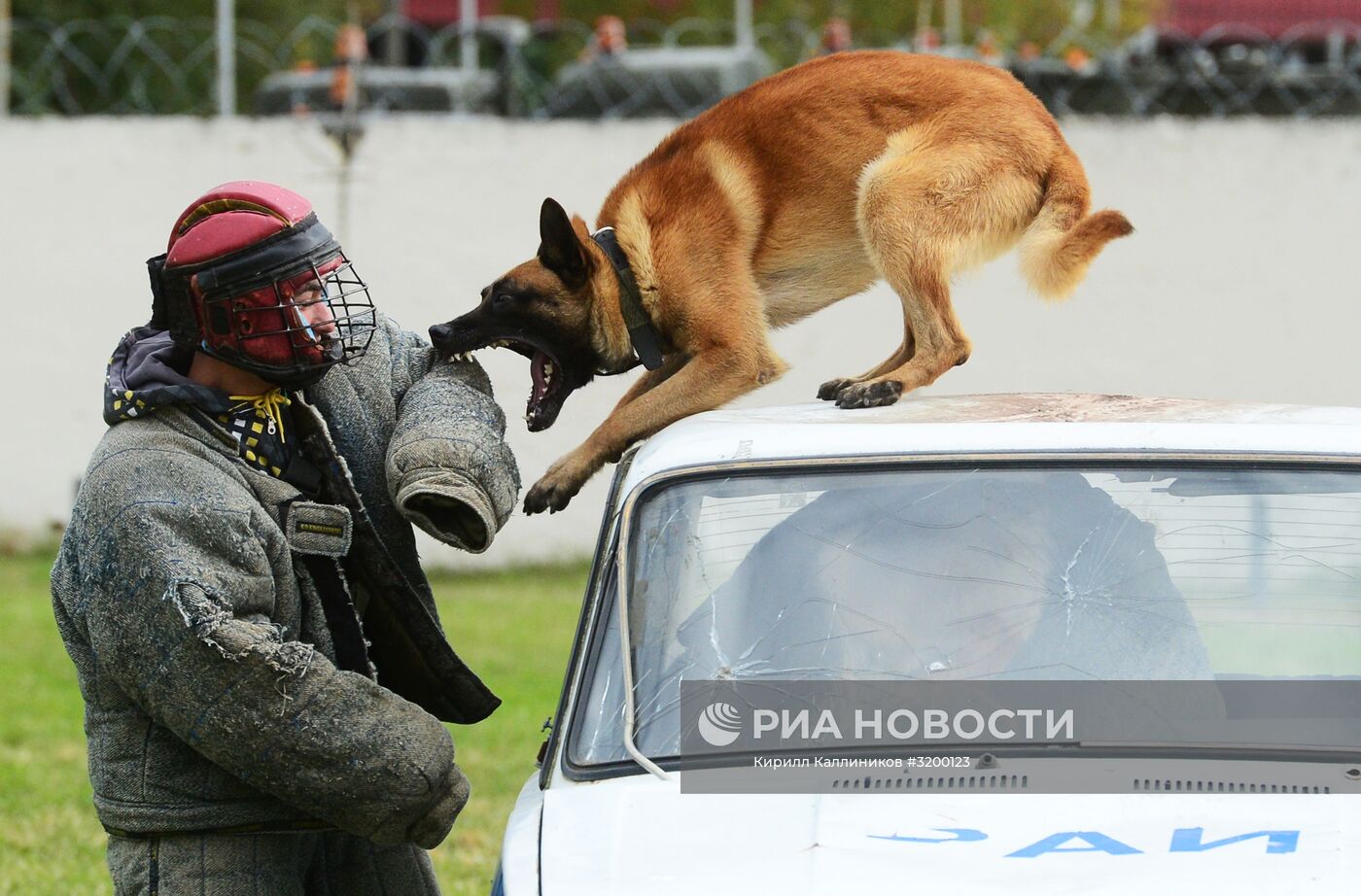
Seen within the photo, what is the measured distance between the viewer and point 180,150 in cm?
1156

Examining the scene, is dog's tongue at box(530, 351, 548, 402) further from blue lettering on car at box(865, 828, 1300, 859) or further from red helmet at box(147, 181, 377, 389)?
blue lettering on car at box(865, 828, 1300, 859)

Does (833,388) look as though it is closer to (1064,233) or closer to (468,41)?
(1064,233)

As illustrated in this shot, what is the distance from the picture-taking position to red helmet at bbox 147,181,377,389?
3105mm

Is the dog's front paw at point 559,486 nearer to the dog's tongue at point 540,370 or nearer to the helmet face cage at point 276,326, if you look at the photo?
the dog's tongue at point 540,370

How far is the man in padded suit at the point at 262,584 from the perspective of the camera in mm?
Result: 2893

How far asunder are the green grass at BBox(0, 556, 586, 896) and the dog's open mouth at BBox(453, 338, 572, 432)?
5.89ft

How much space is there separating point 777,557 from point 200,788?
1101 millimetres

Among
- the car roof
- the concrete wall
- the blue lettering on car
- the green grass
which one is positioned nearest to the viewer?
the blue lettering on car

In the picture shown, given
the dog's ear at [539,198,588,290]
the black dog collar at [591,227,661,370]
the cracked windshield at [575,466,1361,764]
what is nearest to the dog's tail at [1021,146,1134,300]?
the black dog collar at [591,227,661,370]

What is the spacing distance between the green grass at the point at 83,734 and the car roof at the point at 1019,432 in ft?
9.09

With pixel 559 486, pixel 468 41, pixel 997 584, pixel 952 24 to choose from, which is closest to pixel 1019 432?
pixel 997 584

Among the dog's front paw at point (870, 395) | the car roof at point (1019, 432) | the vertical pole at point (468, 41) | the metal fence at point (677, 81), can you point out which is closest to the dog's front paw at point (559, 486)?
the dog's front paw at point (870, 395)

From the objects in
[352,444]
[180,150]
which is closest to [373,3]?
[180,150]

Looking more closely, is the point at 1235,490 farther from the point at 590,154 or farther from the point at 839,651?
the point at 590,154
